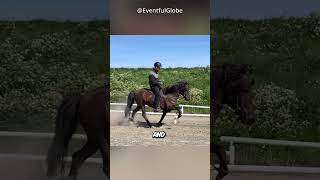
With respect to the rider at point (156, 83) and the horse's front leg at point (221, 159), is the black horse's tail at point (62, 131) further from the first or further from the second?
the horse's front leg at point (221, 159)

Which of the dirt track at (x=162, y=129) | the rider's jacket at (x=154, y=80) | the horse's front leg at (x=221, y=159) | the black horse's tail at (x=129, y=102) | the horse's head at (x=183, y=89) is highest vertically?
the rider's jacket at (x=154, y=80)

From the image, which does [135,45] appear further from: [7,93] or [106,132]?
[7,93]

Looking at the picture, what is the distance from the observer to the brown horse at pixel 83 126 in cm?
329

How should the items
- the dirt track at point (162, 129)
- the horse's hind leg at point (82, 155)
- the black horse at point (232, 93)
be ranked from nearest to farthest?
the dirt track at point (162, 129) < the black horse at point (232, 93) < the horse's hind leg at point (82, 155)

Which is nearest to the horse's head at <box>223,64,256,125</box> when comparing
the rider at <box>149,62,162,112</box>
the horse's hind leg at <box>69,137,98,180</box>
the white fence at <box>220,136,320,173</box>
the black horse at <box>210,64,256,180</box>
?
the black horse at <box>210,64,256,180</box>

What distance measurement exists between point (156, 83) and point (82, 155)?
30.7 inches

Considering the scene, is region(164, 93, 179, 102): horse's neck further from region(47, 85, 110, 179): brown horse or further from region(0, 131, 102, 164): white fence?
region(0, 131, 102, 164): white fence

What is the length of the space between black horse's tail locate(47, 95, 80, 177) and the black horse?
1.01m

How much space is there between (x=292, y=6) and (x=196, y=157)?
4.04 feet

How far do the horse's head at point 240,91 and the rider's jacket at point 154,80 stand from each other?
1.60ft

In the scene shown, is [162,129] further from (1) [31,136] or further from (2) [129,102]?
(1) [31,136]

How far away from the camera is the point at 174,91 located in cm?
312

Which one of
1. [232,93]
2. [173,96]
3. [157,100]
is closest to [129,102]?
[157,100]

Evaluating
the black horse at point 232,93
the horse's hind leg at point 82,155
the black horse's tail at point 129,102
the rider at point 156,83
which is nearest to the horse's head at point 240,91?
the black horse at point 232,93
